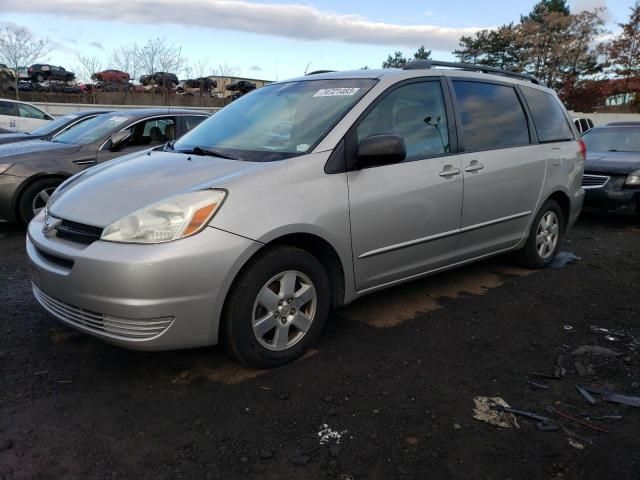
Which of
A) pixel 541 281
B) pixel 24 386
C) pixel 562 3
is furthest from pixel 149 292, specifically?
pixel 562 3

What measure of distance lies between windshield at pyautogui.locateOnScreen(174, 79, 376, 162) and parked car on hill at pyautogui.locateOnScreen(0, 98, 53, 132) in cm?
1255

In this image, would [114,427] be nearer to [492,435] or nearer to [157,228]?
[157,228]

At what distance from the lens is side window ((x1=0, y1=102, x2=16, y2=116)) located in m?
14.2

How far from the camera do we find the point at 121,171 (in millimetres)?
→ 3340

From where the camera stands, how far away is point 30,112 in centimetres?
1466

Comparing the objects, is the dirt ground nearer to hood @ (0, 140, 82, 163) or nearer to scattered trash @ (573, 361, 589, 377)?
scattered trash @ (573, 361, 589, 377)

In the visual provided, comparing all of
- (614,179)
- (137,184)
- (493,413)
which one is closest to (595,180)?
(614,179)

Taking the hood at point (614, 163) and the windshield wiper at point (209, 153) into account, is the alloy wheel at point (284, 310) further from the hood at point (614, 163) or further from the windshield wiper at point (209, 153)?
the hood at point (614, 163)

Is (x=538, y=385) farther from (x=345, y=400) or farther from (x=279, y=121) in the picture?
(x=279, y=121)

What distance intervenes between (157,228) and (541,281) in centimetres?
369

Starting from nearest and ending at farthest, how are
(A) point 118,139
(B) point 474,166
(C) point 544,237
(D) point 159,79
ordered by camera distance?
(B) point 474,166, (C) point 544,237, (A) point 118,139, (D) point 159,79

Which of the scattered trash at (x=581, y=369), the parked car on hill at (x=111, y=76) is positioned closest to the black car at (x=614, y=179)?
the scattered trash at (x=581, y=369)

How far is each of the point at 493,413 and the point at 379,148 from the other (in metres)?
1.63

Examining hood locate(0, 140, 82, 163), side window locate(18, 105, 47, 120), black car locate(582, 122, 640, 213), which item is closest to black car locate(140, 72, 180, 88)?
side window locate(18, 105, 47, 120)
